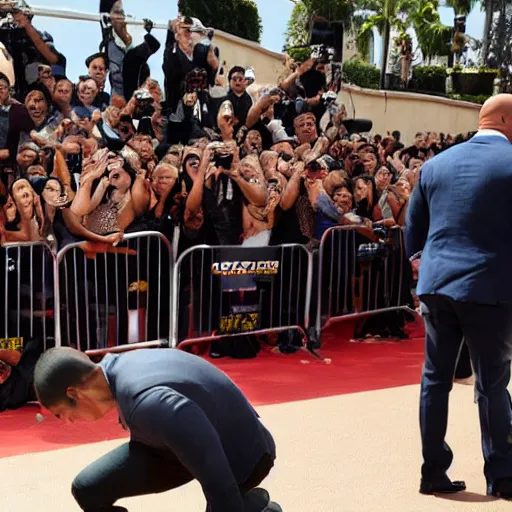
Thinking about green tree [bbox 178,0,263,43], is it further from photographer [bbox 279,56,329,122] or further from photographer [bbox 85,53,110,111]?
photographer [bbox 85,53,110,111]

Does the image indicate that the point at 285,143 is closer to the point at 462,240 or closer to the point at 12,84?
the point at 12,84

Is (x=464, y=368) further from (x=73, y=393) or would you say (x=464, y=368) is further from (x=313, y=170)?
(x=73, y=393)

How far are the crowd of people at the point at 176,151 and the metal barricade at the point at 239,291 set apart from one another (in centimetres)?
16

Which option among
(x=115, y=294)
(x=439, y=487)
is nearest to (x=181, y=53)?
(x=115, y=294)

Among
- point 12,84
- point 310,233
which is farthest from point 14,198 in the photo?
point 310,233

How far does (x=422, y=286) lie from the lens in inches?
184

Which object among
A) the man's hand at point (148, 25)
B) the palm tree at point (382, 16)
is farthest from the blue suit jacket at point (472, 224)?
the palm tree at point (382, 16)

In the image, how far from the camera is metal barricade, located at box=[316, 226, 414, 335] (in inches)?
347

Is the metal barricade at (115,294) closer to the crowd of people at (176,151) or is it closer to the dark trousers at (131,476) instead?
the crowd of people at (176,151)

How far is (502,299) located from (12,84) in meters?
4.09

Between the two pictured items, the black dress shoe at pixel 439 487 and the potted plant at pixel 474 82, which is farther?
the potted plant at pixel 474 82

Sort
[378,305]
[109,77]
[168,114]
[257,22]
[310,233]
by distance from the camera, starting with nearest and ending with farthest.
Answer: [109,77] < [168,114] < [310,233] < [378,305] < [257,22]

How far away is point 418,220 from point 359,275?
4.34 metres

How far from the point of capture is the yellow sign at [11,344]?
6.61 m
